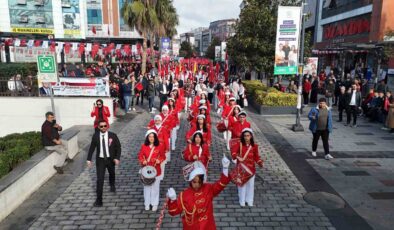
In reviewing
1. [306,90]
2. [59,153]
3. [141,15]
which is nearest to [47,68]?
[59,153]

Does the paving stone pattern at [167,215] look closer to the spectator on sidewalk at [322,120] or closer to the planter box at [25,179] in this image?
the planter box at [25,179]

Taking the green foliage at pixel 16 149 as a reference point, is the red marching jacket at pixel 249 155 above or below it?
above

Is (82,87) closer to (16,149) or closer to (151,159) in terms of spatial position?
(16,149)

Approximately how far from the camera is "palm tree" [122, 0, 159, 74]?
83.0ft

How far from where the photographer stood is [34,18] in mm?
43469

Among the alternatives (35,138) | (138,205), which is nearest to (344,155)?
(138,205)

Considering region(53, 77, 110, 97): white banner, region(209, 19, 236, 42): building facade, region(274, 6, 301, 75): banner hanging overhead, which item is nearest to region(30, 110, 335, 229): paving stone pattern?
region(274, 6, 301, 75): banner hanging overhead

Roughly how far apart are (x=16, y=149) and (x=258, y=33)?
1332 cm

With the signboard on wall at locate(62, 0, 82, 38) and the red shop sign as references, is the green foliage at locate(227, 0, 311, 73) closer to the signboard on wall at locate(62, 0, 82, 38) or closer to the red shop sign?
the red shop sign

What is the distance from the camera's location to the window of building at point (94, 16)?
50.4 meters

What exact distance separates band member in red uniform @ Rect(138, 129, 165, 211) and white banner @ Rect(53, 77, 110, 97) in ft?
29.9

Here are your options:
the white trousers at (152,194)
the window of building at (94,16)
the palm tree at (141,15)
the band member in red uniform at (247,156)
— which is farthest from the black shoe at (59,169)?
the window of building at (94,16)

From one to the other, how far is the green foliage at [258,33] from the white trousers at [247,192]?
470 inches

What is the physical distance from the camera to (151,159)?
6.32m
